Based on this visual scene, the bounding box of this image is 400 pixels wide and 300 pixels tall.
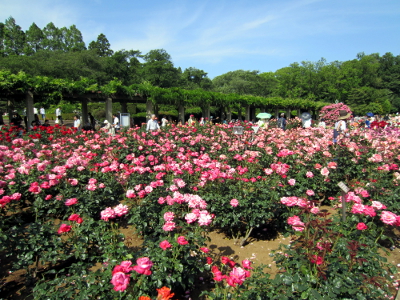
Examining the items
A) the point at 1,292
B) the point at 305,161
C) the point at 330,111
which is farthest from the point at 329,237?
the point at 330,111

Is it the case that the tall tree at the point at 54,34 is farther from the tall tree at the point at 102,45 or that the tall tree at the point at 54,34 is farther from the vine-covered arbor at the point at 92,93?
the vine-covered arbor at the point at 92,93

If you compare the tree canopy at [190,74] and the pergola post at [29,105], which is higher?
the tree canopy at [190,74]

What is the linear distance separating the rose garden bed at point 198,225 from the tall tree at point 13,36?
44286mm

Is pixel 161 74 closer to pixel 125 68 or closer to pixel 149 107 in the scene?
pixel 125 68

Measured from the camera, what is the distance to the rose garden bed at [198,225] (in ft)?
5.84

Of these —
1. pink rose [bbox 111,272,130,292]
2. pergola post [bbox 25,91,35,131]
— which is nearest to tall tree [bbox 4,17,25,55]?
pergola post [bbox 25,91,35,131]

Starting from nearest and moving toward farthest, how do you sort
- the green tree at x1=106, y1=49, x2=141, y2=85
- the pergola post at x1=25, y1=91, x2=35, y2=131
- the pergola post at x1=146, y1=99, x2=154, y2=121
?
the pergola post at x1=25, y1=91, x2=35, y2=131 → the pergola post at x1=146, y1=99, x2=154, y2=121 → the green tree at x1=106, y1=49, x2=141, y2=85

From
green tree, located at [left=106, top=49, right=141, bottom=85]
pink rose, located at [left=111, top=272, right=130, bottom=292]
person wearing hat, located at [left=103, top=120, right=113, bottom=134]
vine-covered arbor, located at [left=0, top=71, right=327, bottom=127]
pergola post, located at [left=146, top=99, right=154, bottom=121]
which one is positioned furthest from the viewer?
green tree, located at [left=106, top=49, right=141, bottom=85]

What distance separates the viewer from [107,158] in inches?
178

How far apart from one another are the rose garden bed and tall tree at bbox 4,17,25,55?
4429 cm

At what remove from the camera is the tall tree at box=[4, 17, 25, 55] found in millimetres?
39844

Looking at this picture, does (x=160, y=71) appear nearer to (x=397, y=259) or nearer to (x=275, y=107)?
(x=275, y=107)

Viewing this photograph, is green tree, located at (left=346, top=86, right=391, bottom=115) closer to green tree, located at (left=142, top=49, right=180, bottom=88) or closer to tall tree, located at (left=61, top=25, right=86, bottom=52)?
green tree, located at (left=142, top=49, right=180, bottom=88)

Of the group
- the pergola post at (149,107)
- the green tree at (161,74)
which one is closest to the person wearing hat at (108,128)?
the pergola post at (149,107)
